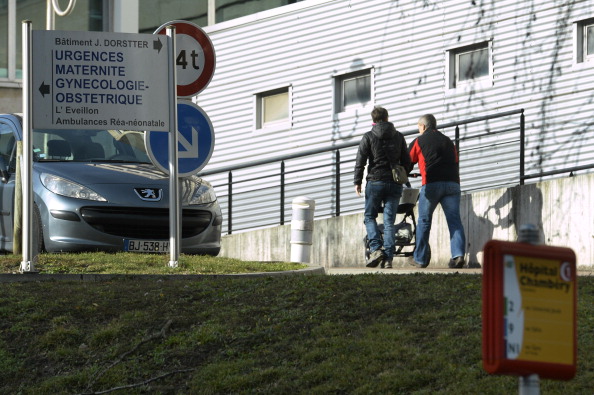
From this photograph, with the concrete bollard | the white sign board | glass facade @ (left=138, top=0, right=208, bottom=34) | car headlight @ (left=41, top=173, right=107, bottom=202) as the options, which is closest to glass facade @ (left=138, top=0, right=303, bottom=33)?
glass facade @ (left=138, top=0, right=208, bottom=34)

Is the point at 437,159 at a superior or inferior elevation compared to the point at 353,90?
inferior

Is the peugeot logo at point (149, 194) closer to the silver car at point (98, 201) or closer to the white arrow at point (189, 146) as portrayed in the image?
the silver car at point (98, 201)

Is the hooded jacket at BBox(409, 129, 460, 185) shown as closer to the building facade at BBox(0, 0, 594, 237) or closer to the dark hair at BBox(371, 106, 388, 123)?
the dark hair at BBox(371, 106, 388, 123)

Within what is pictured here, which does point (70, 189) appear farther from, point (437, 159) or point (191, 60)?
point (437, 159)

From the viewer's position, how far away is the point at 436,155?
1566 cm

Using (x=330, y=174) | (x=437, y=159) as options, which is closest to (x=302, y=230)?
(x=437, y=159)

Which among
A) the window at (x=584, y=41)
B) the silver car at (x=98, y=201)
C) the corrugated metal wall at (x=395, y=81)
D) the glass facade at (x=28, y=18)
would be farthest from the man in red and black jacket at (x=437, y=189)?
the glass facade at (x=28, y=18)

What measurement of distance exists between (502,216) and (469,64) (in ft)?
16.2

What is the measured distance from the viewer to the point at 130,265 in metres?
11.0

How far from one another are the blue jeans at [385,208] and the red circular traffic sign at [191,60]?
386 cm

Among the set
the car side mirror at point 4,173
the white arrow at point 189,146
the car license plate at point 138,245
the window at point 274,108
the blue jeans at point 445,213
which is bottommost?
the car license plate at point 138,245

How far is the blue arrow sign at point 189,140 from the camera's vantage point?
38.4ft

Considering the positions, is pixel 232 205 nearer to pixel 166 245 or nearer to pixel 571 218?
pixel 571 218

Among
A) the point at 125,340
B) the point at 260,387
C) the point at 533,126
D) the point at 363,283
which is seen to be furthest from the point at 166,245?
the point at 533,126
